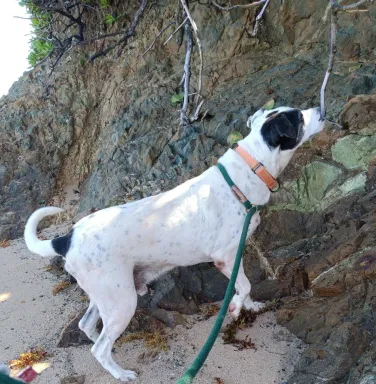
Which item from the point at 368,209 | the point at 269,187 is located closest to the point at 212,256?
the point at 269,187

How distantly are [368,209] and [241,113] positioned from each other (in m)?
2.06

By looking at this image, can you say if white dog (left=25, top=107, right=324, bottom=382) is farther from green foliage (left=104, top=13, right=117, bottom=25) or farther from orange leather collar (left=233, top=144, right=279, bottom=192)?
green foliage (left=104, top=13, right=117, bottom=25)

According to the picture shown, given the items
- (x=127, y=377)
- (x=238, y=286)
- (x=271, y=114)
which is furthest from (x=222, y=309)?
(x=271, y=114)

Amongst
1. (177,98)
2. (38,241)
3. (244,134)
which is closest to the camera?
(38,241)

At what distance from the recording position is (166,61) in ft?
24.1

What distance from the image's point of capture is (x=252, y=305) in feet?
13.8

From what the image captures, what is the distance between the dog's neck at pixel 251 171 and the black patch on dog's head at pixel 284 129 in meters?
0.08

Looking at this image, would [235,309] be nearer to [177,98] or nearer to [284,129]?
[284,129]

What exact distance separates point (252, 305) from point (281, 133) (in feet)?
5.08

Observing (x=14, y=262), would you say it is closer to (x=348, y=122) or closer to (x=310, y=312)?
(x=310, y=312)

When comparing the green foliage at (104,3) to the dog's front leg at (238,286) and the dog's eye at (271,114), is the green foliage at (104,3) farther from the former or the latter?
the dog's front leg at (238,286)

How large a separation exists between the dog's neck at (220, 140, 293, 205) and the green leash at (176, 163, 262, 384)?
7cm

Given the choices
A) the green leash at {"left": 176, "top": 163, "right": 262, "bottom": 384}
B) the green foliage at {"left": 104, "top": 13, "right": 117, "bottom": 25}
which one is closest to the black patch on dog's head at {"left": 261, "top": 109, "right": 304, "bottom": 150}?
the green leash at {"left": 176, "top": 163, "right": 262, "bottom": 384}

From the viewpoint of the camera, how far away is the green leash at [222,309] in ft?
7.01
